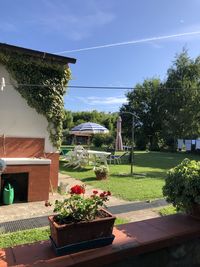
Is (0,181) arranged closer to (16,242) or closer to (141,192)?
(16,242)

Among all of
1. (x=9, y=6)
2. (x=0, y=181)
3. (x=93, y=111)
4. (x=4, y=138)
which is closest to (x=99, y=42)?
(x=9, y=6)

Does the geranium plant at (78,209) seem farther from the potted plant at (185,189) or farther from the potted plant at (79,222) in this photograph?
the potted plant at (185,189)

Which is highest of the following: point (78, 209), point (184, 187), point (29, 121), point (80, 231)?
point (29, 121)

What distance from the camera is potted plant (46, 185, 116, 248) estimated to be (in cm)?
215

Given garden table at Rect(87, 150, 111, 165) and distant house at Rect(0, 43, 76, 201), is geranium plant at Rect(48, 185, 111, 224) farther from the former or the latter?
garden table at Rect(87, 150, 111, 165)

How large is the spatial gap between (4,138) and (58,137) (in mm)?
1402

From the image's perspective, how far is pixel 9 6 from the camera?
7672 millimetres

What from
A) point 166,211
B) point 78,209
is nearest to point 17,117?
point 166,211

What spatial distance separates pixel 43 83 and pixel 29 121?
103cm

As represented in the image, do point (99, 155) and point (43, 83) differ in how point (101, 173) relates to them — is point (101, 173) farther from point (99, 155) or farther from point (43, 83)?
point (43, 83)

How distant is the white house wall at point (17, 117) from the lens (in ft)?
23.8

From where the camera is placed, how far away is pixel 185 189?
2.89 metres

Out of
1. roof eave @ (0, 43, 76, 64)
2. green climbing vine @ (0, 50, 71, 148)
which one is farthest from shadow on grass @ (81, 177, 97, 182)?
roof eave @ (0, 43, 76, 64)

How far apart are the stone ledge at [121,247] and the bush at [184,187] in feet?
0.65
